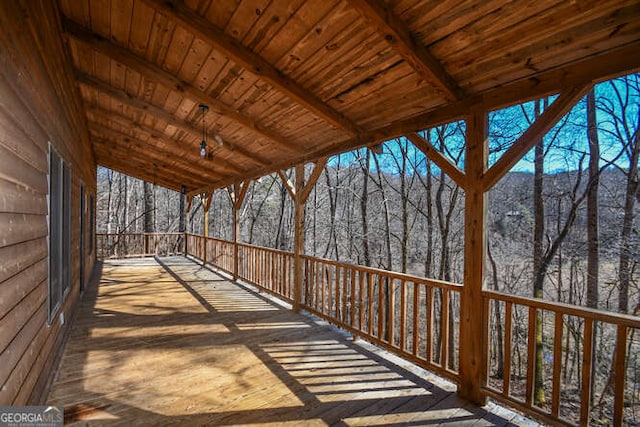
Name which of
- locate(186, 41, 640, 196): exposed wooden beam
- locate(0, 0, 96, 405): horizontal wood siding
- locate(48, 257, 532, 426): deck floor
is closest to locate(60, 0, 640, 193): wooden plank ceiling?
locate(186, 41, 640, 196): exposed wooden beam

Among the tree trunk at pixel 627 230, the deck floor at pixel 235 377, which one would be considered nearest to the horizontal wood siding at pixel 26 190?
the deck floor at pixel 235 377

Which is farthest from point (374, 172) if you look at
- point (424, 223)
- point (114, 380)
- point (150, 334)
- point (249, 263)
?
point (114, 380)

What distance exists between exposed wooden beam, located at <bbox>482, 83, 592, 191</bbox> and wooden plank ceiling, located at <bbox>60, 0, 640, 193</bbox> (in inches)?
3.2

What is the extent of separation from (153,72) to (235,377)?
10.3 ft

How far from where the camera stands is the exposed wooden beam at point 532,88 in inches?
73.7

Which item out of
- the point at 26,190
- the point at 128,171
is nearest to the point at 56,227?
the point at 26,190

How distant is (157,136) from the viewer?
5.82 meters

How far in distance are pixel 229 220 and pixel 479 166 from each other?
18.0 metres

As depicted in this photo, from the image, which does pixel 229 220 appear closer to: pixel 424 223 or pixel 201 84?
pixel 424 223

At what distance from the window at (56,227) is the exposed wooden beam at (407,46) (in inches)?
102

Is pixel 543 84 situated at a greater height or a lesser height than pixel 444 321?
greater

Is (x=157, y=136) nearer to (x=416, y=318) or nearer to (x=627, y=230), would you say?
(x=416, y=318)

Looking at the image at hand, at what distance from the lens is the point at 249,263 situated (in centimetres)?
677

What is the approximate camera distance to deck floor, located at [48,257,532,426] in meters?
2.36
